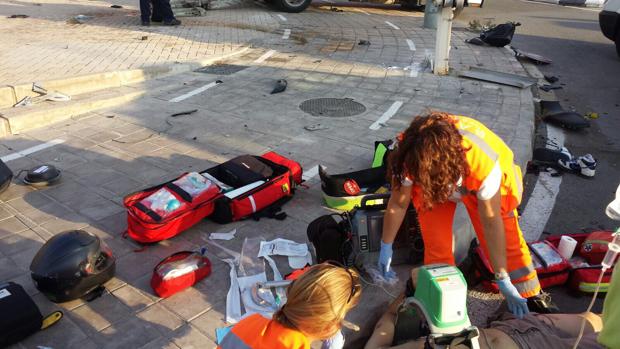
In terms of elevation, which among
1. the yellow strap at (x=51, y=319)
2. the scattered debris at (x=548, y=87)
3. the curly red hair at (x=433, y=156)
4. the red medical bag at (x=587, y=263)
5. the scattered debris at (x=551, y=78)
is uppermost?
the curly red hair at (x=433, y=156)

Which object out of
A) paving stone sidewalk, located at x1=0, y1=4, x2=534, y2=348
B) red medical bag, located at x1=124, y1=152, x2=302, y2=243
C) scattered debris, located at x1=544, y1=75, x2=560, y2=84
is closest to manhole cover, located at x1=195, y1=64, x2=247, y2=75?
paving stone sidewalk, located at x1=0, y1=4, x2=534, y2=348

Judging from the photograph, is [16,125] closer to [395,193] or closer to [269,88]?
[269,88]

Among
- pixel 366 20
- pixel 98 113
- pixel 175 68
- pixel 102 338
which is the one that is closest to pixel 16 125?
pixel 98 113

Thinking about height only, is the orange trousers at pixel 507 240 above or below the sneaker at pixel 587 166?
above

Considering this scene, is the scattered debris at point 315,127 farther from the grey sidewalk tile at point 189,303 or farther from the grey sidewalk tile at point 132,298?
the grey sidewalk tile at point 132,298

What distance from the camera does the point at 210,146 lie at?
5.63 meters

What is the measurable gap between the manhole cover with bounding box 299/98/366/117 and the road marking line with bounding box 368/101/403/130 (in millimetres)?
370

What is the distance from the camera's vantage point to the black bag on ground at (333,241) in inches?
134

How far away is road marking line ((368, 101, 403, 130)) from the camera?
626 cm

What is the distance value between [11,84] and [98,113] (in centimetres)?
132

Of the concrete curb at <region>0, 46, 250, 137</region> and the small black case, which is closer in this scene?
the small black case

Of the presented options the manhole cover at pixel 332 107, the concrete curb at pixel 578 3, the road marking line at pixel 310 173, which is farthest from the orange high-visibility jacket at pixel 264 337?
the concrete curb at pixel 578 3

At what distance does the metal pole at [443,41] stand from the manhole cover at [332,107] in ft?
7.09

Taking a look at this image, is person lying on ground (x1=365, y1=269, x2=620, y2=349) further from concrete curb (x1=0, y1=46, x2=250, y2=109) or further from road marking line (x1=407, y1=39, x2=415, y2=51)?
road marking line (x1=407, y1=39, x2=415, y2=51)
